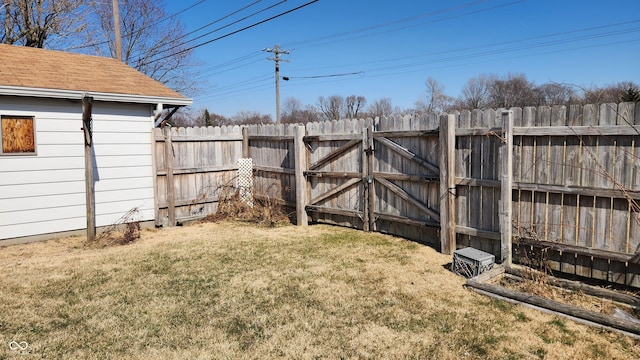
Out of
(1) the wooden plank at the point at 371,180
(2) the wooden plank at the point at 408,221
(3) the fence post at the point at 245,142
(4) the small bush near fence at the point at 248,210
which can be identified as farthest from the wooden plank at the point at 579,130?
(3) the fence post at the point at 245,142

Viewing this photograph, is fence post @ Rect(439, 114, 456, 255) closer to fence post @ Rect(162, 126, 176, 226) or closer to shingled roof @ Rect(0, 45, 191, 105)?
fence post @ Rect(162, 126, 176, 226)

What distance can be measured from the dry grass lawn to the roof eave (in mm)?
2810

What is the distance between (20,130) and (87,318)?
16.3 feet

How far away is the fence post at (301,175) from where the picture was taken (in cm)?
848

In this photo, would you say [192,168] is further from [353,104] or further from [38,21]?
[353,104]

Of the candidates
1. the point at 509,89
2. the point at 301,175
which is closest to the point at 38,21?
the point at 301,175

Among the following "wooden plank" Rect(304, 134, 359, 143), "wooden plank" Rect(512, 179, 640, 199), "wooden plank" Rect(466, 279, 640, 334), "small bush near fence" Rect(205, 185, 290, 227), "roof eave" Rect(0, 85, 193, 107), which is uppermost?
"roof eave" Rect(0, 85, 193, 107)

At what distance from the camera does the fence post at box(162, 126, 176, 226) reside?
8906mm

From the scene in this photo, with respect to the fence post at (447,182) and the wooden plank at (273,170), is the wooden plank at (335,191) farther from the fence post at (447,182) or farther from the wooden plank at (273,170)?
the fence post at (447,182)

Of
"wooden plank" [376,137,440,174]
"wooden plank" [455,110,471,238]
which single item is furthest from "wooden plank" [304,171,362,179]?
"wooden plank" [455,110,471,238]

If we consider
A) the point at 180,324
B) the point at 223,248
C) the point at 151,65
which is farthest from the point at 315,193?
the point at 151,65

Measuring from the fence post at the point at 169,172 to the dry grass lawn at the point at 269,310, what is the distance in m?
2.27

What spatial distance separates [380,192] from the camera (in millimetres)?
7410

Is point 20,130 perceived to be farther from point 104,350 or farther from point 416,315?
point 416,315
